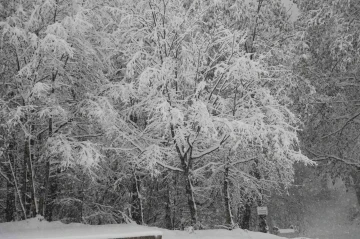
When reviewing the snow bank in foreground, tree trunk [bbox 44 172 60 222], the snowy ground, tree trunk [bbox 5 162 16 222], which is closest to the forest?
tree trunk [bbox 5 162 16 222]

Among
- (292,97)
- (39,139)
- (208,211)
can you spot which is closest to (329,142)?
(292,97)

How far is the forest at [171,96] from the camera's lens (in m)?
11.0

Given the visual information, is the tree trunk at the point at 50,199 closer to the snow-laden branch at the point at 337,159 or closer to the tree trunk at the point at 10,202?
the tree trunk at the point at 10,202

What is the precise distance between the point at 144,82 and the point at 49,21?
4584 mm

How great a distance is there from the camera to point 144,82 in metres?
10.5

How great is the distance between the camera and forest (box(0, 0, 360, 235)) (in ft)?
36.0

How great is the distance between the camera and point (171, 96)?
11.4m

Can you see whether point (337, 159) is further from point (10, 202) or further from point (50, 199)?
point (10, 202)

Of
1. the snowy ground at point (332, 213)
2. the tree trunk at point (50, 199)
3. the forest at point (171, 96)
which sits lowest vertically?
the snowy ground at point (332, 213)

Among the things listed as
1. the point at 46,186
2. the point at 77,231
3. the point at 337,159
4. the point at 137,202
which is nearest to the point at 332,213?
the point at 337,159

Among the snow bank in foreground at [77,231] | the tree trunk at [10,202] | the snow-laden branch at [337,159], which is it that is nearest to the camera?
the snow bank in foreground at [77,231]

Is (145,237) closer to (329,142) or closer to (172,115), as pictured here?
(172,115)

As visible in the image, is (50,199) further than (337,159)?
No

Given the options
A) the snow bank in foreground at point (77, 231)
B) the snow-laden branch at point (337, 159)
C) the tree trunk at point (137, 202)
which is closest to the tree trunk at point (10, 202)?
the snow bank in foreground at point (77, 231)
